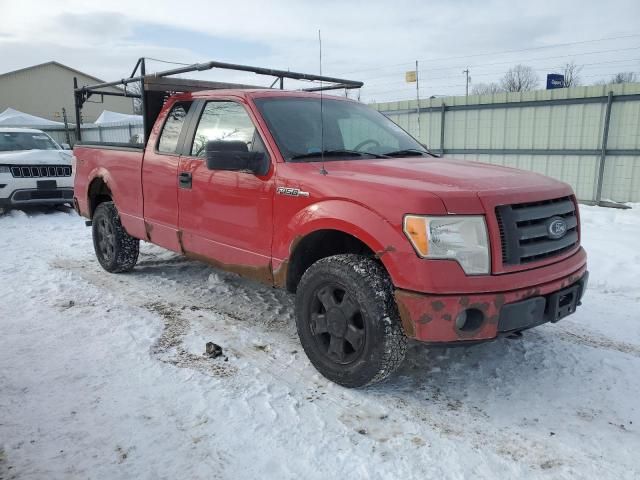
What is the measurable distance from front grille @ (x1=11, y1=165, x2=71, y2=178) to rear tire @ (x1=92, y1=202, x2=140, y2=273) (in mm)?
4557

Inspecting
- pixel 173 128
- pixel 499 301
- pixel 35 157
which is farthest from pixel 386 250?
pixel 35 157

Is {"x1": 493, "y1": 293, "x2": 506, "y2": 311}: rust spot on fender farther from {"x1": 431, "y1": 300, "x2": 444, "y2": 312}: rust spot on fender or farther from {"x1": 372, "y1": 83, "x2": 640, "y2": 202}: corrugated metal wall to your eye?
{"x1": 372, "y1": 83, "x2": 640, "y2": 202}: corrugated metal wall

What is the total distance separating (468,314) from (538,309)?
0.44m

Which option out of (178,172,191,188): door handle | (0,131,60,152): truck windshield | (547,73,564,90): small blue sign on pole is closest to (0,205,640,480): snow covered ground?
(178,172,191,188): door handle

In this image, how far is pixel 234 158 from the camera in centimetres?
349

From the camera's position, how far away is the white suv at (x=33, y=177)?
30.4 ft

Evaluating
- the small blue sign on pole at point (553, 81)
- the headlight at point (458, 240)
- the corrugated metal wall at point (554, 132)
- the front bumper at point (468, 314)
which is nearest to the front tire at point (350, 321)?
the front bumper at point (468, 314)

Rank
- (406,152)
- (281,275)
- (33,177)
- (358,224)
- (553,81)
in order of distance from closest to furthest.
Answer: (358,224), (281,275), (406,152), (33,177), (553,81)

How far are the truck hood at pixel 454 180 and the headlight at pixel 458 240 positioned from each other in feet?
0.25

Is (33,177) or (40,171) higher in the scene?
(40,171)

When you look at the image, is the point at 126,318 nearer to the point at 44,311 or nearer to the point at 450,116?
the point at 44,311

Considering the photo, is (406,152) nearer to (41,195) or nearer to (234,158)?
(234,158)

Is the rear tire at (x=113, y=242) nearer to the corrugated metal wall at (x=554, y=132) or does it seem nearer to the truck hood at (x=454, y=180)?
the truck hood at (x=454, y=180)

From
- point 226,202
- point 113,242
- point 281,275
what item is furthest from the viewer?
point 113,242
